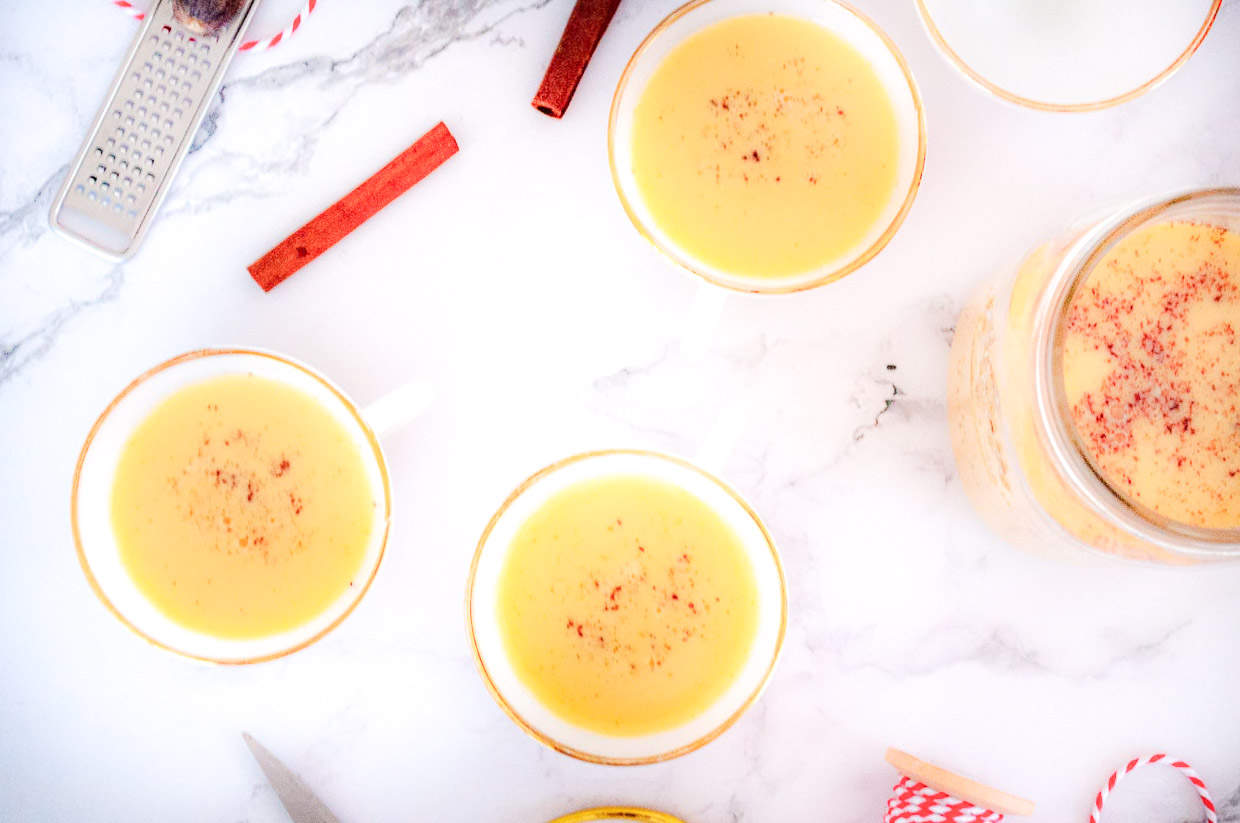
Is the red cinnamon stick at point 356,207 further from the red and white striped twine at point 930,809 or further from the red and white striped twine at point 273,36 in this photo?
the red and white striped twine at point 930,809

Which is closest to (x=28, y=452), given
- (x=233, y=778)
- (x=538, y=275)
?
(x=233, y=778)

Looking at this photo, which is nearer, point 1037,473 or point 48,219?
point 1037,473

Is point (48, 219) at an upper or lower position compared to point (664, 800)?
upper

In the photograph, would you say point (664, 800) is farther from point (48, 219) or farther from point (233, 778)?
point (48, 219)

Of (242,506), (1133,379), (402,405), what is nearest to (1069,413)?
(1133,379)

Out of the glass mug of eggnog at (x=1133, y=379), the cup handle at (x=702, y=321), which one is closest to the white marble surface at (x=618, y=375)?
the cup handle at (x=702, y=321)

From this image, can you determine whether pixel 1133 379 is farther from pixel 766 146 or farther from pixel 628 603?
pixel 628 603

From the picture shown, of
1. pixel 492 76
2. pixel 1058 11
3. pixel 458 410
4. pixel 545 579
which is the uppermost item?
pixel 1058 11
